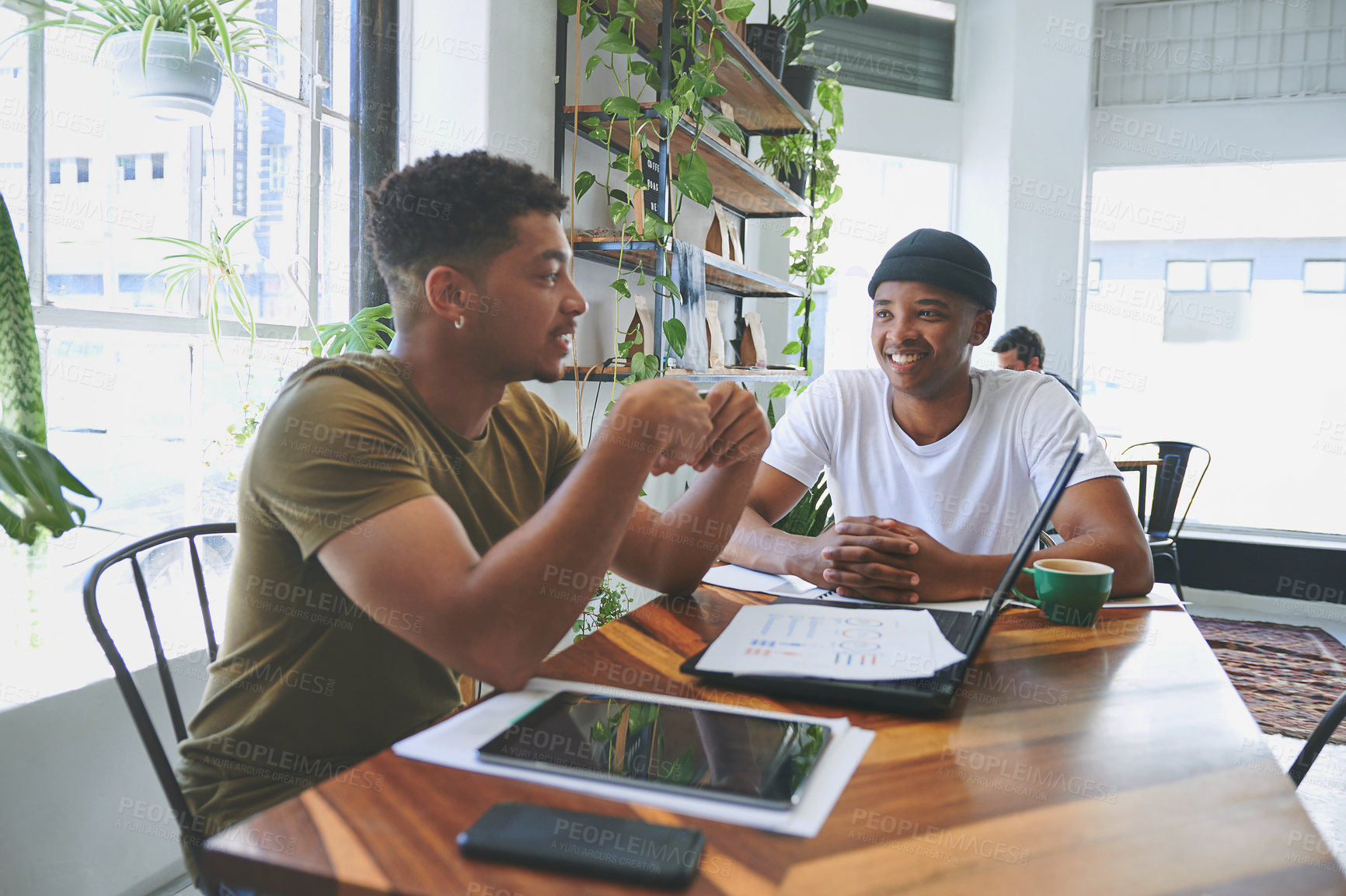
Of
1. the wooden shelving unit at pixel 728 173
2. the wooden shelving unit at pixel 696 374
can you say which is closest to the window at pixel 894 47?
the wooden shelving unit at pixel 728 173

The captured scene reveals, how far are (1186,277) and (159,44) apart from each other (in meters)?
5.33

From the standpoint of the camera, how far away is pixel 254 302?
2.14 m

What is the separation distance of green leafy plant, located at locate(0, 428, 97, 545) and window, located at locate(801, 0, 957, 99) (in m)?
4.62

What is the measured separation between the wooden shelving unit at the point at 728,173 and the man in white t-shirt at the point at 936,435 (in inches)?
35.2

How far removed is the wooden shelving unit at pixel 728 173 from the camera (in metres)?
2.58

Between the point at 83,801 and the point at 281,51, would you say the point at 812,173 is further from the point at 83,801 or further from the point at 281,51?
the point at 83,801

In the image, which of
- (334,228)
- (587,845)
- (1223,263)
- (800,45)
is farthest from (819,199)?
(587,845)

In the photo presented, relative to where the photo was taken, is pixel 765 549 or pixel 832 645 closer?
pixel 832 645

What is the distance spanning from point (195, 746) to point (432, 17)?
6.04 ft

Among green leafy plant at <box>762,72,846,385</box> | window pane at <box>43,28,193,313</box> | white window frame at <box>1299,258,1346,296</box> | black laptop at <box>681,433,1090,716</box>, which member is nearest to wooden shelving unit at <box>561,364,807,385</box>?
green leafy plant at <box>762,72,846,385</box>

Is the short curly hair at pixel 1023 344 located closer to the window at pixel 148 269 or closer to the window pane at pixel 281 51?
the window at pixel 148 269

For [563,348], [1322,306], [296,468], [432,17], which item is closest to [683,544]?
[563,348]

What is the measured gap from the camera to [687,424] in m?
1.18

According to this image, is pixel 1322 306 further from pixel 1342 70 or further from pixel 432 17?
pixel 432 17
